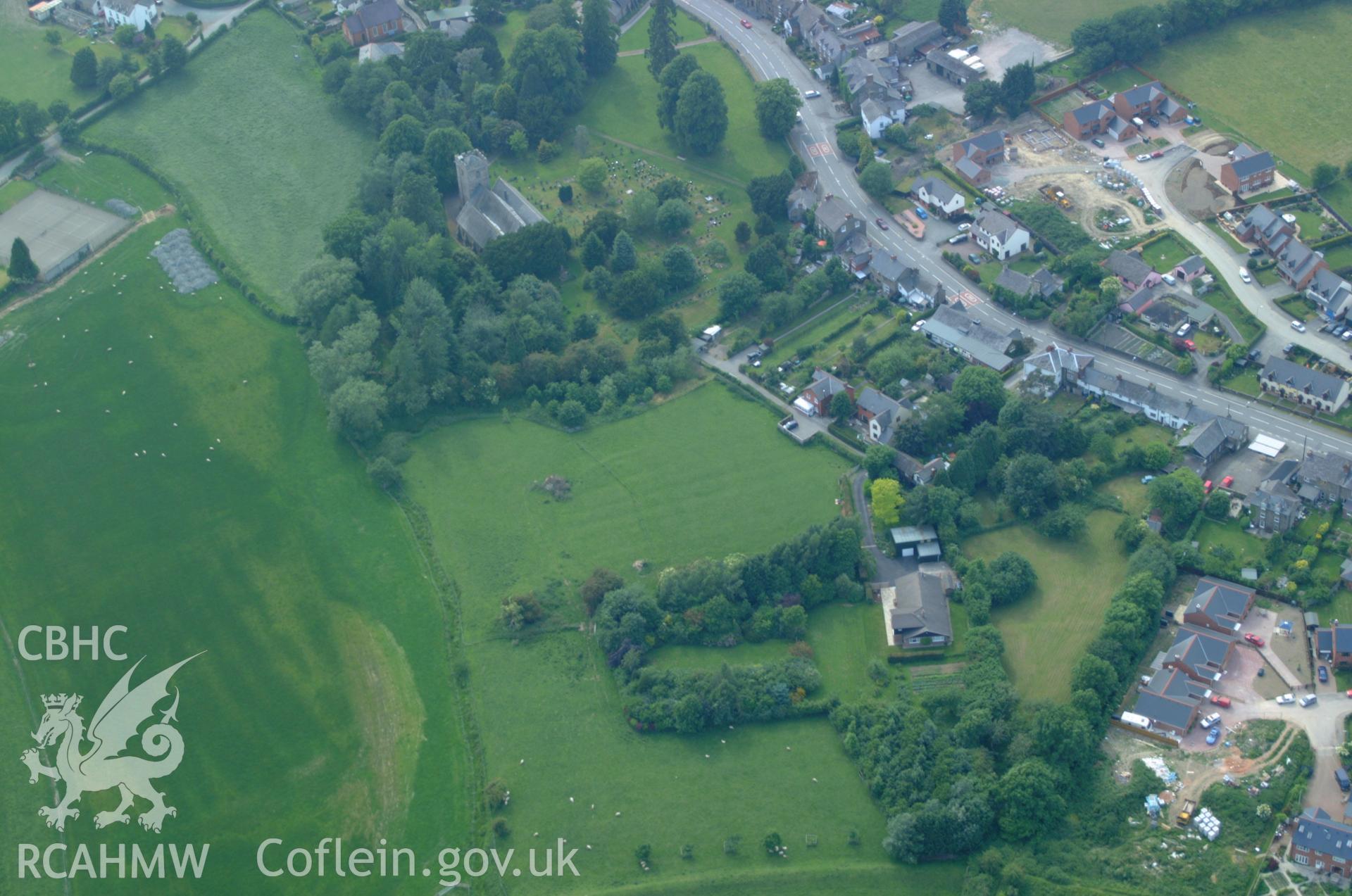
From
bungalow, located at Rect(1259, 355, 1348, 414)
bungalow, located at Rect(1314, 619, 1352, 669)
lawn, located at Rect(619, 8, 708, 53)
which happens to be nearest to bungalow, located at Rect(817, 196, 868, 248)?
bungalow, located at Rect(1259, 355, 1348, 414)

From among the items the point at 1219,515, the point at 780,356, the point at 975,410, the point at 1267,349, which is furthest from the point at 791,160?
the point at 1219,515

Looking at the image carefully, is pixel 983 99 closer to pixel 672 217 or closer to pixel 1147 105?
pixel 1147 105

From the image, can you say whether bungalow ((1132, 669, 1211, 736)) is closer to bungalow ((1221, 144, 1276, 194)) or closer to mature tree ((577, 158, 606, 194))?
bungalow ((1221, 144, 1276, 194))

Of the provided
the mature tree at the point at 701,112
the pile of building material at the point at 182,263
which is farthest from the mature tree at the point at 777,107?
the pile of building material at the point at 182,263

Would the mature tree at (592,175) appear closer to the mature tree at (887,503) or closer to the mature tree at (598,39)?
the mature tree at (598,39)

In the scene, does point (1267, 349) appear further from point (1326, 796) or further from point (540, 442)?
point (540, 442)

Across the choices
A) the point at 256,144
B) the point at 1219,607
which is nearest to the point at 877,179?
the point at 1219,607
